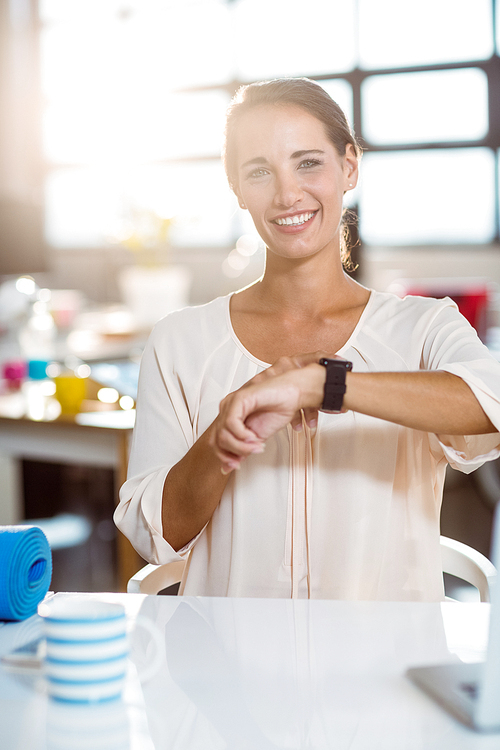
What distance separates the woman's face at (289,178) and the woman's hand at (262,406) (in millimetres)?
272

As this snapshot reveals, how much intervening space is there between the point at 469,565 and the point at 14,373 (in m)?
1.84

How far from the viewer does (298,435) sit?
130 centimetres

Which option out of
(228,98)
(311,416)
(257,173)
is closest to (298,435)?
(311,416)

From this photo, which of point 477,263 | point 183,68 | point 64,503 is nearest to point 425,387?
point 64,503

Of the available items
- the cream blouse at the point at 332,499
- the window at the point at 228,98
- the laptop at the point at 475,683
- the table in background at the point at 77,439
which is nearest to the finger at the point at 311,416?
the cream blouse at the point at 332,499

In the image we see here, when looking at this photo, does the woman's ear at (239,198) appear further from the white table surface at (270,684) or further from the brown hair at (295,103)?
the white table surface at (270,684)

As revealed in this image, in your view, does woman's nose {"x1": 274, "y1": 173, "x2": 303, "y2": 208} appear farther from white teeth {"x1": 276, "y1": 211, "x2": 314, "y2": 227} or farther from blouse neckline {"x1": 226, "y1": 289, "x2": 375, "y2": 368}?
blouse neckline {"x1": 226, "y1": 289, "x2": 375, "y2": 368}

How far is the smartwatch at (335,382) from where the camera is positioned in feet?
3.62

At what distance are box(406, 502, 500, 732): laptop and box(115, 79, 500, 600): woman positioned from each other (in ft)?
1.52

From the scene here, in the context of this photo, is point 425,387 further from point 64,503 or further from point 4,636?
point 64,503

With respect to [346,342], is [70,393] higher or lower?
lower

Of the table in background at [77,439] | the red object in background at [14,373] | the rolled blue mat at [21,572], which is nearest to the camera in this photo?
the rolled blue mat at [21,572]

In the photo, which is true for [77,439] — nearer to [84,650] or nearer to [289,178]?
[289,178]

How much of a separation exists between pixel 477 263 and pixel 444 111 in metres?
0.95
